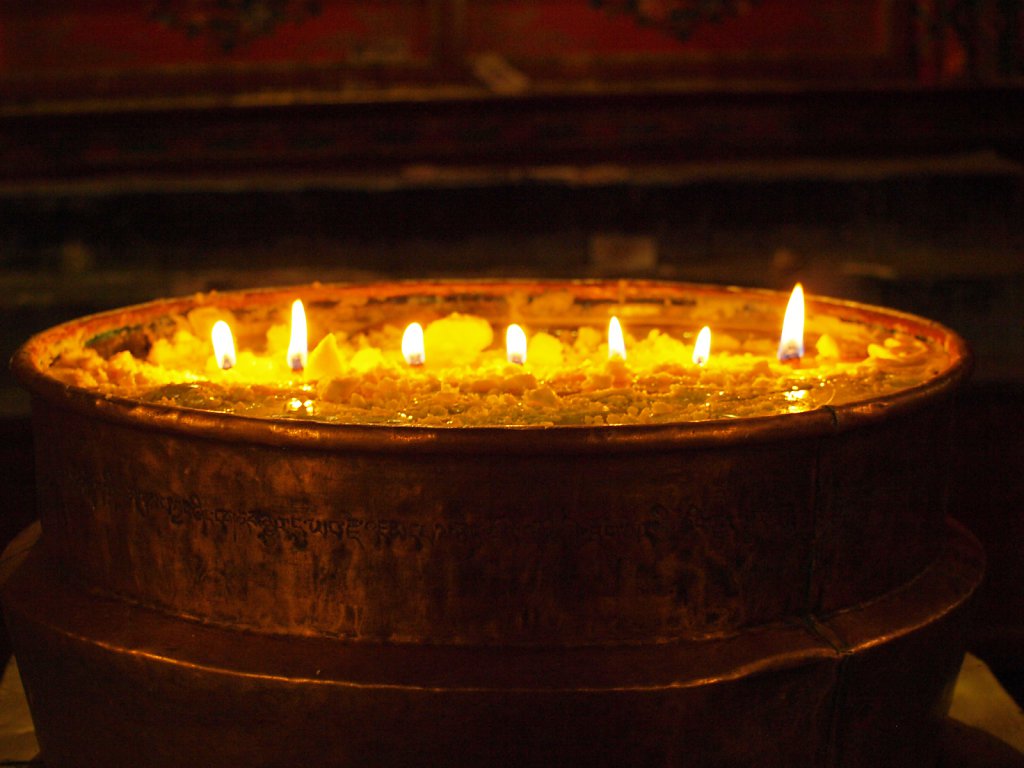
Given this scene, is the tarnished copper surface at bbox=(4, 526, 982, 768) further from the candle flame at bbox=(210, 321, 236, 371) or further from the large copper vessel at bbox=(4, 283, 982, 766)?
the candle flame at bbox=(210, 321, 236, 371)

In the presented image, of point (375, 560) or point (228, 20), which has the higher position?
point (228, 20)

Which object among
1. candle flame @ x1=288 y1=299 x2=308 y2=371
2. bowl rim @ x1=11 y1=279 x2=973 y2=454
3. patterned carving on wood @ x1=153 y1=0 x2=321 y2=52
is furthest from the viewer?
patterned carving on wood @ x1=153 y1=0 x2=321 y2=52

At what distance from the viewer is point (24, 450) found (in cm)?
291

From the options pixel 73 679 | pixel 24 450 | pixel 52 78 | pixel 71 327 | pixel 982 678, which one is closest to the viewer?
pixel 73 679

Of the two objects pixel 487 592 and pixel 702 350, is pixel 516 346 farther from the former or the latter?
pixel 487 592

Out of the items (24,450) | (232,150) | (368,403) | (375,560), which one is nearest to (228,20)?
(232,150)

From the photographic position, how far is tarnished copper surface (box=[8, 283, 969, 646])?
1152 mm

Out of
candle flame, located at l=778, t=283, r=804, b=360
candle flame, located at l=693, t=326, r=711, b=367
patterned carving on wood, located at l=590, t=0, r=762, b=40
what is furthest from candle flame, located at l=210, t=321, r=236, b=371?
patterned carving on wood, located at l=590, t=0, r=762, b=40

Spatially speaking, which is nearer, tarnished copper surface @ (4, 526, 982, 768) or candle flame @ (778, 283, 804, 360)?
tarnished copper surface @ (4, 526, 982, 768)

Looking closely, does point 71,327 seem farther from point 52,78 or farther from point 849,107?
point 849,107

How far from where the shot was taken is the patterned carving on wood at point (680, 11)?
335 cm

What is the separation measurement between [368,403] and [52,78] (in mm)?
2437

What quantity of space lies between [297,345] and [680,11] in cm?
216

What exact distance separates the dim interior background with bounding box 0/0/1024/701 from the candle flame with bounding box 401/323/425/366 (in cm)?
179
